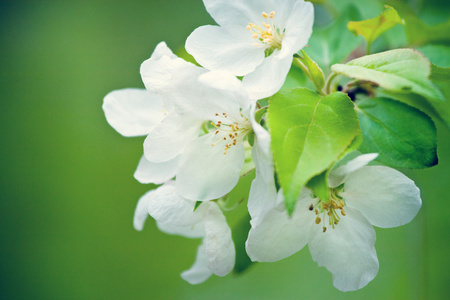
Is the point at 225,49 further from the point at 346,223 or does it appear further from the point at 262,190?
the point at 346,223

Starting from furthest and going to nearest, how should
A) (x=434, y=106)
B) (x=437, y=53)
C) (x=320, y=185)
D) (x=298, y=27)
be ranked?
(x=437, y=53) < (x=434, y=106) < (x=298, y=27) < (x=320, y=185)

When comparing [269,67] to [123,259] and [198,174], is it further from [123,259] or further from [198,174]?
[123,259]

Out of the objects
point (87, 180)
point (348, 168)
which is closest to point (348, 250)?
point (348, 168)

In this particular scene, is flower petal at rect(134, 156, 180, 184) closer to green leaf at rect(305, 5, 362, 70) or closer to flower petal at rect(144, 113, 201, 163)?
flower petal at rect(144, 113, 201, 163)

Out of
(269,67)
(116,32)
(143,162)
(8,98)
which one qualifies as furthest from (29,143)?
(269,67)

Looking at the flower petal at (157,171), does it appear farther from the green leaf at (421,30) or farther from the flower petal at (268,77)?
the green leaf at (421,30)

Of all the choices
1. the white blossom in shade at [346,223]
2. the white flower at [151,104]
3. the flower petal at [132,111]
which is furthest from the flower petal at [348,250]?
the flower petal at [132,111]
